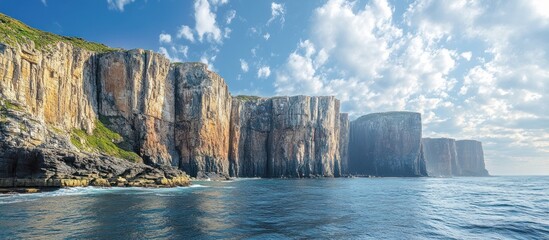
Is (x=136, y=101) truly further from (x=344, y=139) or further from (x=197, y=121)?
(x=344, y=139)

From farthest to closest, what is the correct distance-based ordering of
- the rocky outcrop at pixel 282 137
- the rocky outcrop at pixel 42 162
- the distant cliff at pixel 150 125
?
the rocky outcrop at pixel 282 137 → the distant cliff at pixel 150 125 → the rocky outcrop at pixel 42 162

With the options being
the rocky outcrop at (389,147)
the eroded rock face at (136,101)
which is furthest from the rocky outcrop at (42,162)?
the rocky outcrop at (389,147)

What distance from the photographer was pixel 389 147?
185 meters

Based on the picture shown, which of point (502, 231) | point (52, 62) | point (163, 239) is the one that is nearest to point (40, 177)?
point (52, 62)

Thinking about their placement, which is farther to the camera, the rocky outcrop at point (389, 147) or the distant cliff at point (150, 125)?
the rocky outcrop at point (389, 147)

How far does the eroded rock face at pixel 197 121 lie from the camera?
104 m

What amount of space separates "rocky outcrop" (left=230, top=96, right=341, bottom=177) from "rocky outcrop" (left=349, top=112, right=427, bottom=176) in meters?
47.4

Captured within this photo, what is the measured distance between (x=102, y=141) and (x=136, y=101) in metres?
16.4

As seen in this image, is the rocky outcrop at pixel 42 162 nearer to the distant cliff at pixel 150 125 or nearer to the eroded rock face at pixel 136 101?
the distant cliff at pixel 150 125

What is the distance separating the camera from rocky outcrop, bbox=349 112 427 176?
591 feet

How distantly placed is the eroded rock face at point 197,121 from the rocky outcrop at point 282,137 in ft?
62.9

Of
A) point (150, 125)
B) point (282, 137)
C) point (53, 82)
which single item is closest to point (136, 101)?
point (150, 125)

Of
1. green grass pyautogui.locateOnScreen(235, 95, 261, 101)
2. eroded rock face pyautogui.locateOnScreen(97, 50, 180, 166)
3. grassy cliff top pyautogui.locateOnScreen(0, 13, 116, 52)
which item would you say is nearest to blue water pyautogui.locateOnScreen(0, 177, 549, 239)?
grassy cliff top pyautogui.locateOnScreen(0, 13, 116, 52)

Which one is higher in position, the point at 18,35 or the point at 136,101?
the point at 18,35
